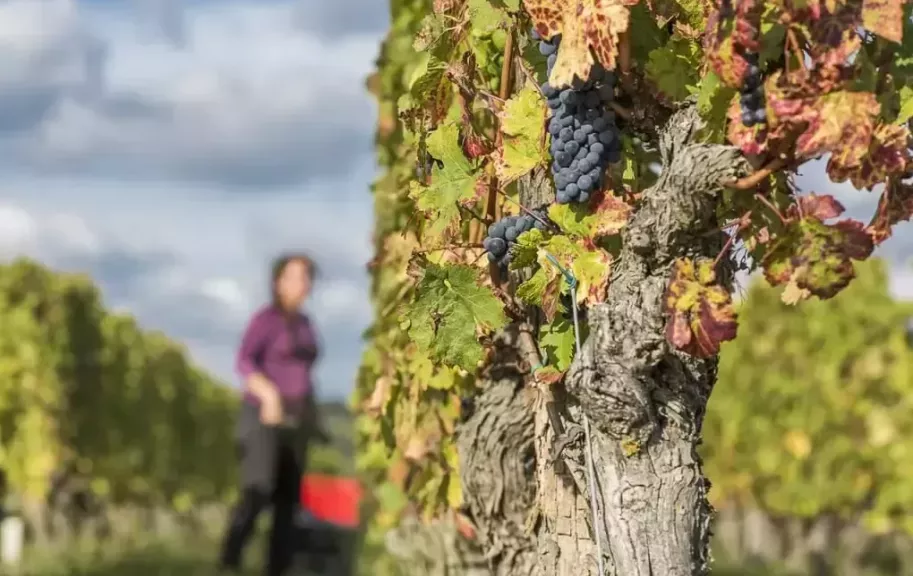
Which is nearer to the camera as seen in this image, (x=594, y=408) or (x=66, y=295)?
(x=594, y=408)

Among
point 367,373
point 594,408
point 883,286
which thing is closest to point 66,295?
point 883,286

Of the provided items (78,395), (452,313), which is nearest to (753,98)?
(452,313)

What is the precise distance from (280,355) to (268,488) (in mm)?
999

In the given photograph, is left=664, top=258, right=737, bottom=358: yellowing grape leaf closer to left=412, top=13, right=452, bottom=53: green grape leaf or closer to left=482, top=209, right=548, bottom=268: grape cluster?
left=482, top=209, right=548, bottom=268: grape cluster

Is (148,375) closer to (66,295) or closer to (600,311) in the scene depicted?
(66,295)

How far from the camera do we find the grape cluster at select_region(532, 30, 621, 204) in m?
2.80

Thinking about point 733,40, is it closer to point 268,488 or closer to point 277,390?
point 277,390

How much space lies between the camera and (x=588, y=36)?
8.63 ft

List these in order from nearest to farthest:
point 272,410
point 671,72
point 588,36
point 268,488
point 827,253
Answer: point 827,253 → point 588,36 → point 671,72 → point 272,410 → point 268,488

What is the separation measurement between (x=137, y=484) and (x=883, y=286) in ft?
40.1

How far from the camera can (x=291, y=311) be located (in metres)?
8.90

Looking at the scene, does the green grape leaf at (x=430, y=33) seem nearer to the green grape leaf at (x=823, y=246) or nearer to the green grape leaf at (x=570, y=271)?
the green grape leaf at (x=570, y=271)

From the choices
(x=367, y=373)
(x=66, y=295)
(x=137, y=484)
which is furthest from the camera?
(x=137, y=484)

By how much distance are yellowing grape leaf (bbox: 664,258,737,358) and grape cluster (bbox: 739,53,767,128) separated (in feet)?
1.08
